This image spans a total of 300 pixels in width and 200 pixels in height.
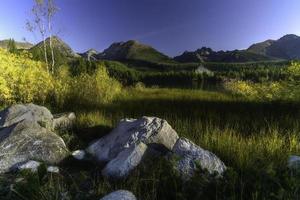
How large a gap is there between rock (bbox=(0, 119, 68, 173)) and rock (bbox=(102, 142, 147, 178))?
117cm

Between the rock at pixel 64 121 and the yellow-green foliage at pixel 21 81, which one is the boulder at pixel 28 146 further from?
the yellow-green foliage at pixel 21 81

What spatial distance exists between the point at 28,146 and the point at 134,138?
1.52 meters

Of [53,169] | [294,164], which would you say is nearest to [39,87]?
[53,169]

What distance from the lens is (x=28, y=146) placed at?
5.96 m

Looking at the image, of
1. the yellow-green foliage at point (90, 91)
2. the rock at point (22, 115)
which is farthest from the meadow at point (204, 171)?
the yellow-green foliage at point (90, 91)

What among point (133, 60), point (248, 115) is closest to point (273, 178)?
point (248, 115)

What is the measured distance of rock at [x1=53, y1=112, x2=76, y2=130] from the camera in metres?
7.87

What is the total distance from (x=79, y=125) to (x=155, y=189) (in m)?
4.08

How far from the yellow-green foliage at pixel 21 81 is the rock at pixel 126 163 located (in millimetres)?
6072

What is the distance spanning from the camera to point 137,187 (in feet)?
14.5

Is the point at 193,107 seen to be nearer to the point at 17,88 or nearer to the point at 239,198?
the point at 17,88

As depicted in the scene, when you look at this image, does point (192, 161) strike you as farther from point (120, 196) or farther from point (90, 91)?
point (90, 91)

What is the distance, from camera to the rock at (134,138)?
560cm

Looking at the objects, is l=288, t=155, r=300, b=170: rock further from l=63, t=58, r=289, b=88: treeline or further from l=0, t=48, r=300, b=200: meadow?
l=63, t=58, r=289, b=88: treeline
